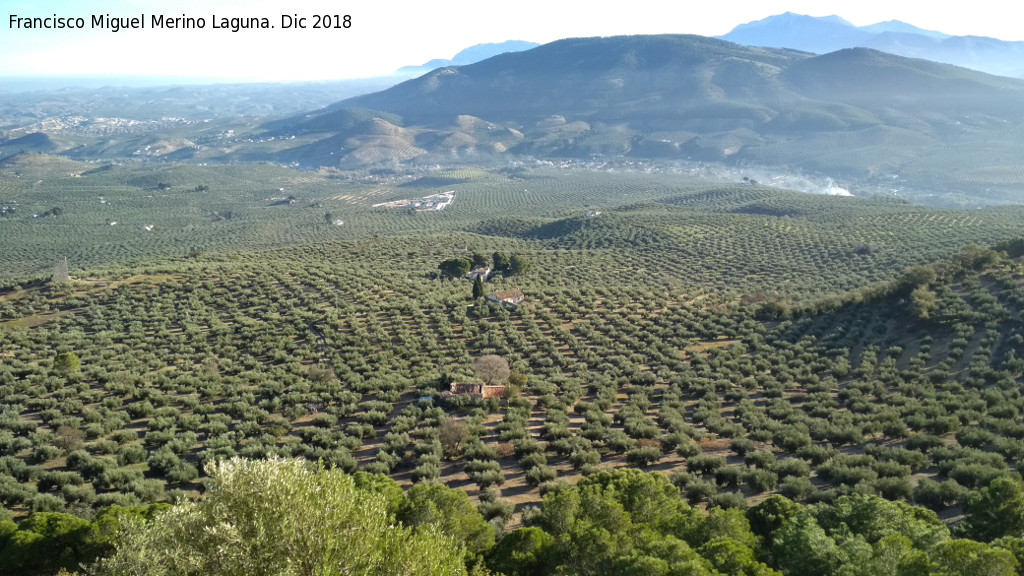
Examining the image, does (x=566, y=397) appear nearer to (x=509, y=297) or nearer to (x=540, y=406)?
(x=540, y=406)

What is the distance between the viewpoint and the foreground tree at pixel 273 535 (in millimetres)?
8766

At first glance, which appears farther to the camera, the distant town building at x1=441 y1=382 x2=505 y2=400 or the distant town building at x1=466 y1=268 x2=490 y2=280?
the distant town building at x1=466 y1=268 x2=490 y2=280

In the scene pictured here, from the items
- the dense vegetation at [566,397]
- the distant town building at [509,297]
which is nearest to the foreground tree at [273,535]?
the dense vegetation at [566,397]

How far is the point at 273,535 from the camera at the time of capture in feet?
29.1

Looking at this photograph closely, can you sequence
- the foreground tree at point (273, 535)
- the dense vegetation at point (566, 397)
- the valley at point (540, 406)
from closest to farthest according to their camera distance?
1. the foreground tree at point (273, 535)
2. the valley at point (540, 406)
3. the dense vegetation at point (566, 397)

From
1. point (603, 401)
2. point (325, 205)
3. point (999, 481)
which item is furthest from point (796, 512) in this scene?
point (325, 205)

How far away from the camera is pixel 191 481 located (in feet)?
55.8

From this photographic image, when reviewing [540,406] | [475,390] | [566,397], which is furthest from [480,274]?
[540,406]

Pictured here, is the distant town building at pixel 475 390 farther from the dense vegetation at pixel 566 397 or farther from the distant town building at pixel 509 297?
the distant town building at pixel 509 297

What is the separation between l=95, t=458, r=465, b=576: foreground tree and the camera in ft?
28.8

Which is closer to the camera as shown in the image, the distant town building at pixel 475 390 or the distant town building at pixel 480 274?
the distant town building at pixel 475 390

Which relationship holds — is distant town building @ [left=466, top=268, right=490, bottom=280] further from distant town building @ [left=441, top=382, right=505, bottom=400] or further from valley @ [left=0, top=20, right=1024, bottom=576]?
distant town building @ [left=441, top=382, right=505, bottom=400]

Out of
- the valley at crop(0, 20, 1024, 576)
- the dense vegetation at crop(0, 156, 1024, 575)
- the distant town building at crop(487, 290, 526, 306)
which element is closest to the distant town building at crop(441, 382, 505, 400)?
the valley at crop(0, 20, 1024, 576)

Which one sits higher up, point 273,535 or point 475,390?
point 273,535
